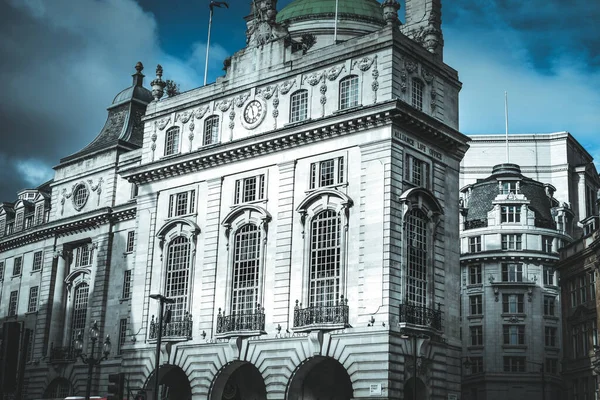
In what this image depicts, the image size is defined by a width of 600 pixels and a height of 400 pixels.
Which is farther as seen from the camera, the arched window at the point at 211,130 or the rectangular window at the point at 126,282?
the rectangular window at the point at 126,282

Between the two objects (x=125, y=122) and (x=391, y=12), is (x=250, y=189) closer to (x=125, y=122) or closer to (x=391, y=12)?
(x=391, y=12)

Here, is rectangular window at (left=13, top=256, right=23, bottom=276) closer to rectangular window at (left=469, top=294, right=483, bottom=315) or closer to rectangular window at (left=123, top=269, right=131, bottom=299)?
rectangular window at (left=123, top=269, right=131, bottom=299)

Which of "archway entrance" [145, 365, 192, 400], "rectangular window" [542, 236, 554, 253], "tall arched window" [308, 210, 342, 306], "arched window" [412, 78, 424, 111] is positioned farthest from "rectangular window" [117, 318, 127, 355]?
"rectangular window" [542, 236, 554, 253]

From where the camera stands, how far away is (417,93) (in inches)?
1738

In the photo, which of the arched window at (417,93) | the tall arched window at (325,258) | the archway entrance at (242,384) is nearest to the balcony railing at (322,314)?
the tall arched window at (325,258)

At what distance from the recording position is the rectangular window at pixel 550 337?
7438 centimetres

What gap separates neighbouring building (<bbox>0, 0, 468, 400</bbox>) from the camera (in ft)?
132

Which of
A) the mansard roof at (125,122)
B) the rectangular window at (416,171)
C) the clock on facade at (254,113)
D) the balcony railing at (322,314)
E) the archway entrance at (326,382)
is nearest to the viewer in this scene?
the balcony railing at (322,314)

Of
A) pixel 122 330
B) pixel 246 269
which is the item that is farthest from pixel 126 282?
pixel 246 269

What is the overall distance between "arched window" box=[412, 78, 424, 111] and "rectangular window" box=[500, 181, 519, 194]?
36988 millimetres

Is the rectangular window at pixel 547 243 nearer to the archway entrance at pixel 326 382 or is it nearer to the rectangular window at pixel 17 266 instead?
the archway entrance at pixel 326 382

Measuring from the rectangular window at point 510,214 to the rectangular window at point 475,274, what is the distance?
499 cm

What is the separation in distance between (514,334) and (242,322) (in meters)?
38.0

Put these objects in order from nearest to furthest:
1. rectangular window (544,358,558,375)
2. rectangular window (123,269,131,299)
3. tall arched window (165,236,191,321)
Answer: tall arched window (165,236,191,321) < rectangular window (123,269,131,299) < rectangular window (544,358,558,375)
